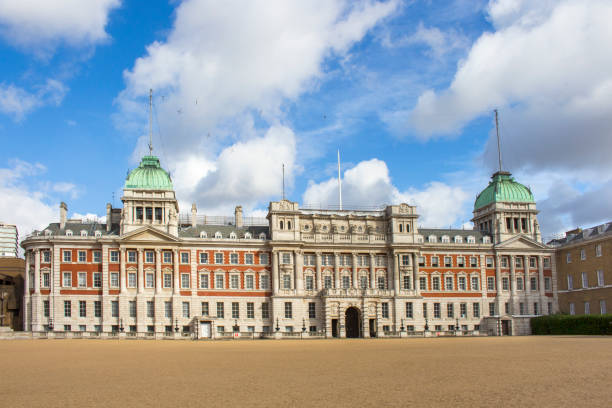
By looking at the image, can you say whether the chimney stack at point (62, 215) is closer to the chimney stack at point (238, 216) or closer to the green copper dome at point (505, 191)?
the chimney stack at point (238, 216)

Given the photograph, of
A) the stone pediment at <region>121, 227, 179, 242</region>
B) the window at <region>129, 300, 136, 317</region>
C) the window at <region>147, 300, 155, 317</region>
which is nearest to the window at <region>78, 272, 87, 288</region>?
the window at <region>129, 300, 136, 317</region>

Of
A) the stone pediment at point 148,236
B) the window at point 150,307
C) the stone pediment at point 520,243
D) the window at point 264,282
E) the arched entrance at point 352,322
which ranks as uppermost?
the stone pediment at point 148,236

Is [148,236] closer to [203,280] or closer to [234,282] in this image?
[203,280]

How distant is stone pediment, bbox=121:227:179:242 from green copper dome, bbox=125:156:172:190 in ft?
19.8

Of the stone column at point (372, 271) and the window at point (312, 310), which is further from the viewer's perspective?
the stone column at point (372, 271)

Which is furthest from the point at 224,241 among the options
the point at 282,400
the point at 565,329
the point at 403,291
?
the point at 282,400

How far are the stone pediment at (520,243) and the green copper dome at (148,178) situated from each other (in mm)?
49068

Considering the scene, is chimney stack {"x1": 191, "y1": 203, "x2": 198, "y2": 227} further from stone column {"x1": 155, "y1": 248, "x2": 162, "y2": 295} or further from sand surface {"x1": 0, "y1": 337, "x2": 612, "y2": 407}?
sand surface {"x1": 0, "y1": 337, "x2": 612, "y2": 407}

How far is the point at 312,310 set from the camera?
284 feet

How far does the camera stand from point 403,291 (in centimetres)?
8844

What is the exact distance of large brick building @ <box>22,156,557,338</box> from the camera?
3214 inches

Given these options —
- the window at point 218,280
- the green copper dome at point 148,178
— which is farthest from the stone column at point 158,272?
the green copper dome at point 148,178

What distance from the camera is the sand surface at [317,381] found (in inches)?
821

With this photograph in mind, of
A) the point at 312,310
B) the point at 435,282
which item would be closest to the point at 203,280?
the point at 312,310
